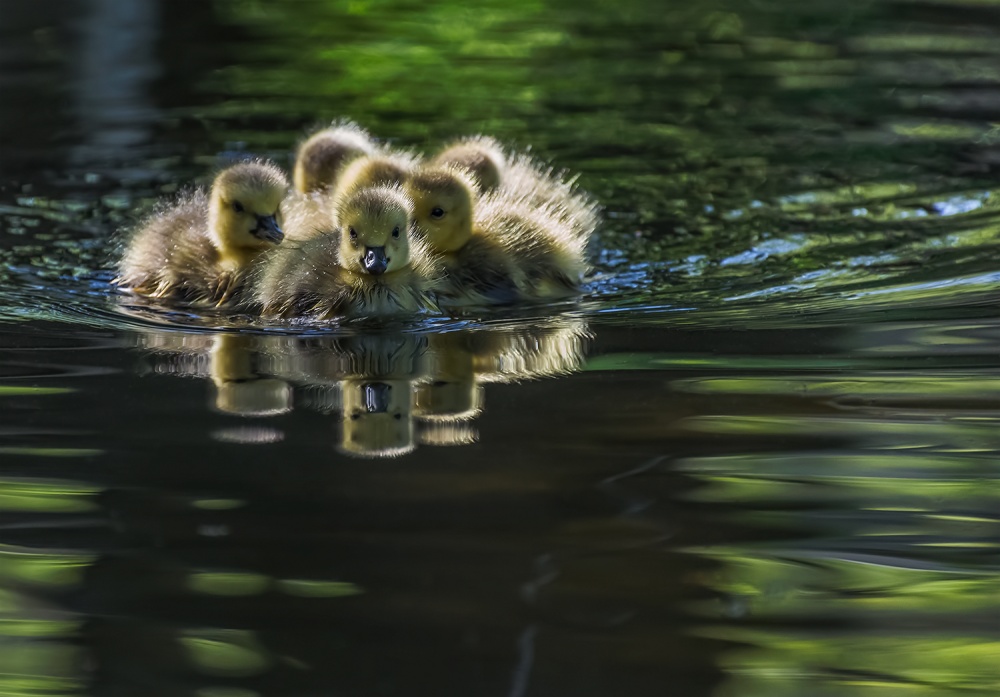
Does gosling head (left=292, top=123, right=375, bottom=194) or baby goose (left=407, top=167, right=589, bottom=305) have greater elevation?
gosling head (left=292, top=123, right=375, bottom=194)

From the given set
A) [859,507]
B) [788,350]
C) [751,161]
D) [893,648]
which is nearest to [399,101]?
[751,161]

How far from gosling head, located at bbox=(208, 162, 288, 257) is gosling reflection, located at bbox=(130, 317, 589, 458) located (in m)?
0.47

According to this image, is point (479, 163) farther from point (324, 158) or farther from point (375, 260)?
point (375, 260)

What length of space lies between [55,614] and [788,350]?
1.98 metres

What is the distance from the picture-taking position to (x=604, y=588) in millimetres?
2492

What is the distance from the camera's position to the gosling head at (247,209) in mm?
4574

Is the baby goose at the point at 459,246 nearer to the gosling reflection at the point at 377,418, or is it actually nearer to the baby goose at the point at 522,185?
the baby goose at the point at 522,185

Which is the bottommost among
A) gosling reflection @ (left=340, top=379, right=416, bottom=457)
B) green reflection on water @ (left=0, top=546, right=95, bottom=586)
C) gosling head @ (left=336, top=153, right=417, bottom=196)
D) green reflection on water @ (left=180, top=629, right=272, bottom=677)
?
green reflection on water @ (left=180, top=629, right=272, bottom=677)

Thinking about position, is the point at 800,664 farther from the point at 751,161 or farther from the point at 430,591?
the point at 751,161

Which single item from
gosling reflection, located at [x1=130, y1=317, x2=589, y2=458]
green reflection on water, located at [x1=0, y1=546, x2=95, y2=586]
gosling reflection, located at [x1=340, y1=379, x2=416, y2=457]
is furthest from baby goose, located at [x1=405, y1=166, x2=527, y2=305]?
green reflection on water, located at [x1=0, y1=546, x2=95, y2=586]

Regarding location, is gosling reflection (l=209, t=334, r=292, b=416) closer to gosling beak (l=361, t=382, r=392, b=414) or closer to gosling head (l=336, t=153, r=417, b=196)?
gosling beak (l=361, t=382, r=392, b=414)

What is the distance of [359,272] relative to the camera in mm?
4387

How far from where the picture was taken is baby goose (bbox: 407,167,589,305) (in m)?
4.57

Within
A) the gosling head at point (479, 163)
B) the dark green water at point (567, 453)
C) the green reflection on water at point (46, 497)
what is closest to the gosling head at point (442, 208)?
the dark green water at point (567, 453)
